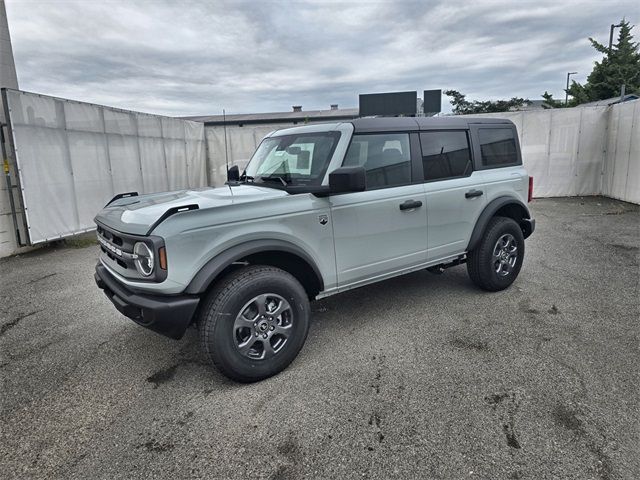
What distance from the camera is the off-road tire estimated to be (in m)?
4.39

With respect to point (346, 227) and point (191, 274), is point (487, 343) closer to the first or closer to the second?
point (346, 227)

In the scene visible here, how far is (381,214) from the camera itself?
3.55 m

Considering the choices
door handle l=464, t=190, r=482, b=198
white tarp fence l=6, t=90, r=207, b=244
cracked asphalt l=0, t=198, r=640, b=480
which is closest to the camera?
cracked asphalt l=0, t=198, r=640, b=480

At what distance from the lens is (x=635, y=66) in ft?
71.3

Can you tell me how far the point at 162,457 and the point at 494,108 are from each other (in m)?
29.6

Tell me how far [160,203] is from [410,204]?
210cm

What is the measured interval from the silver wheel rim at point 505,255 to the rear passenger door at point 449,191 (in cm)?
48

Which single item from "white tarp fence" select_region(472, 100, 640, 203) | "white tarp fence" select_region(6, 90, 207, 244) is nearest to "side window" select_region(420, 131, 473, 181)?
"white tarp fence" select_region(6, 90, 207, 244)

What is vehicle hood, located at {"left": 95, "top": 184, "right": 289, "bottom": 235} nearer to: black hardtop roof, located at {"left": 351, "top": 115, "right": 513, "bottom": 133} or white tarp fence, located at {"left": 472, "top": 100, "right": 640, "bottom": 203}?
A: black hardtop roof, located at {"left": 351, "top": 115, "right": 513, "bottom": 133}

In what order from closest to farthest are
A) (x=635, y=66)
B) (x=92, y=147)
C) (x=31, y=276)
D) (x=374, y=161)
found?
(x=374, y=161), (x=31, y=276), (x=92, y=147), (x=635, y=66)

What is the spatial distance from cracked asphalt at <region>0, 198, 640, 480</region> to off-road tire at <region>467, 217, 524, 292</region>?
15 centimetres

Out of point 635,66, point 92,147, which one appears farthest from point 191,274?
point 635,66

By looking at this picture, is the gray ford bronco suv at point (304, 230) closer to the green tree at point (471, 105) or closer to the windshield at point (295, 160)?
the windshield at point (295, 160)

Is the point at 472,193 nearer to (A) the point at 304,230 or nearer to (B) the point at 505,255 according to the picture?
(B) the point at 505,255
